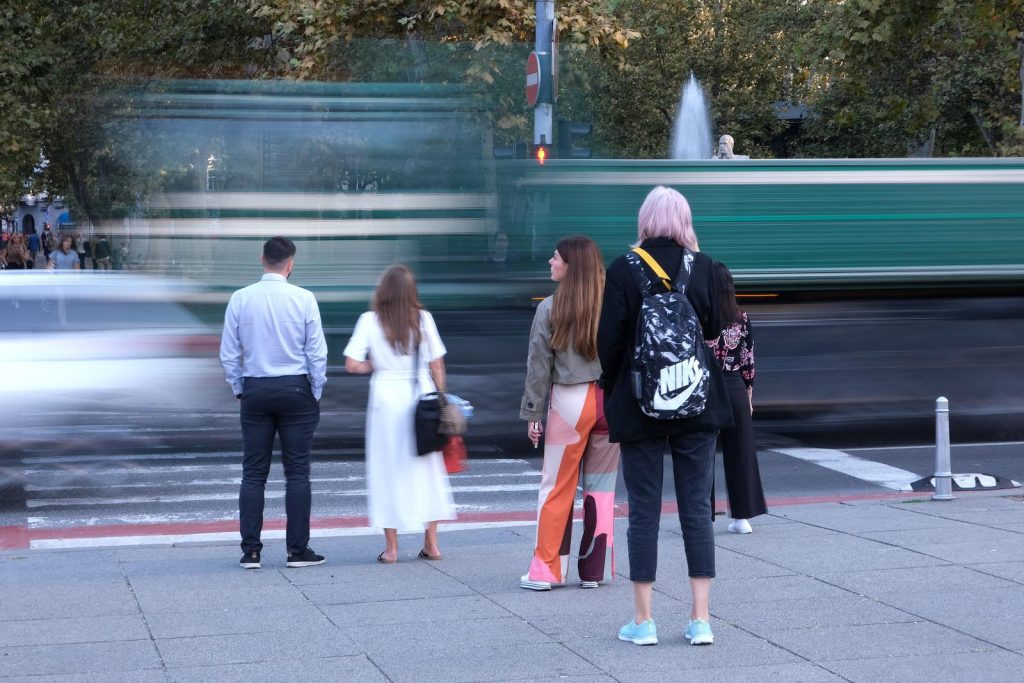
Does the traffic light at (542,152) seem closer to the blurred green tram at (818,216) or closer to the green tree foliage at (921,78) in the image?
the blurred green tram at (818,216)

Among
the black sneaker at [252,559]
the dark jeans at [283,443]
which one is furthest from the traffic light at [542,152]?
the black sneaker at [252,559]

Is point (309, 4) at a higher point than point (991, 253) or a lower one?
higher

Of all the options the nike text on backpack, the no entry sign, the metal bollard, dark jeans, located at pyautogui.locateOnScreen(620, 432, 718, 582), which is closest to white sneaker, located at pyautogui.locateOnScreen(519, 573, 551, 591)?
dark jeans, located at pyautogui.locateOnScreen(620, 432, 718, 582)

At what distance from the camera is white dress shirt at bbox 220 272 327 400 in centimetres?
741

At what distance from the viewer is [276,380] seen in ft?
24.3

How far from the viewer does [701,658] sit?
5457 mm

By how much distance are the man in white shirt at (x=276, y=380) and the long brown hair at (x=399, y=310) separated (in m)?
0.35

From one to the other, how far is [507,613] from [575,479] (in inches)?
34.6

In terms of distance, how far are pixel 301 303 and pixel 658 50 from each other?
40301mm

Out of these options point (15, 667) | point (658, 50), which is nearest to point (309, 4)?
point (15, 667)

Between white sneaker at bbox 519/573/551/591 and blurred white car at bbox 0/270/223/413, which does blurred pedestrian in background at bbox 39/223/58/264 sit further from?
white sneaker at bbox 519/573/551/591

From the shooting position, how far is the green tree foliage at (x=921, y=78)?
2247 cm

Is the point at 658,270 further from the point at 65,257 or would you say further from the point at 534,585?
the point at 65,257

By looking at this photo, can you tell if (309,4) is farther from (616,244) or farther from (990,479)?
(990,479)
